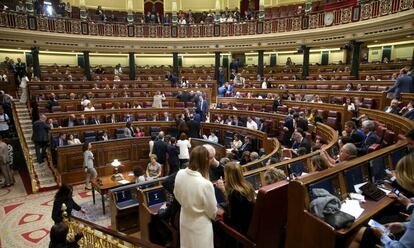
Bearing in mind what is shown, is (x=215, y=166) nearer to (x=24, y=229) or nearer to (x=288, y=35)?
(x=24, y=229)

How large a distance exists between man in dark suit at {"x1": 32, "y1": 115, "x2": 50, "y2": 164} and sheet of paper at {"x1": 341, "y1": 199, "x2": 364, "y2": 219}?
752 cm

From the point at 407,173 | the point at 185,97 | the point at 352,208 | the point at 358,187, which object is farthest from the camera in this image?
the point at 185,97

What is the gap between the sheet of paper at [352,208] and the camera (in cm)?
249

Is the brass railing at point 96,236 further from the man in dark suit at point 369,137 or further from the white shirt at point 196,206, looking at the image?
the man in dark suit at point 369,137

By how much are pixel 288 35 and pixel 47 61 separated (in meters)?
14.7

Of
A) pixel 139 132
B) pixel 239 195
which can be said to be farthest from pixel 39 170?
pixel 239 195

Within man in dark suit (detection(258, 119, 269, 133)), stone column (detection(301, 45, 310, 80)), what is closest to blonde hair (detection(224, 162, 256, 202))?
man in dark suit (detection(258, 119, 269, 133))

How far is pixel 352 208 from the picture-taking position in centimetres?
259

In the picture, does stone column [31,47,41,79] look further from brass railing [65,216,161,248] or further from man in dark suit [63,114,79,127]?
brass railing [65,216,161,248]

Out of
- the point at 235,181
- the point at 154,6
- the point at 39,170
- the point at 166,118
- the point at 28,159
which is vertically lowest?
the point at 39,170

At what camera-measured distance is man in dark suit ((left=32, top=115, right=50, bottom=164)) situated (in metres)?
7.73

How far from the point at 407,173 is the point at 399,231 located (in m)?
0.51

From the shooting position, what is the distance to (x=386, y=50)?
1571 centimetres

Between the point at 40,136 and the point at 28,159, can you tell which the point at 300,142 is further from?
the point at 28,159
